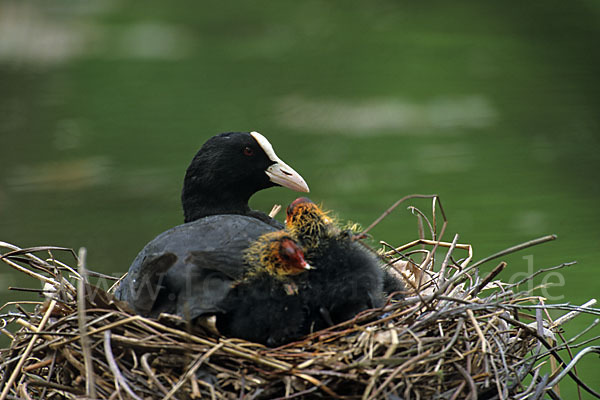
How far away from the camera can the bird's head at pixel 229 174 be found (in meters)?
3.09

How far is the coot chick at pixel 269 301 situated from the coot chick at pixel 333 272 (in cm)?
5

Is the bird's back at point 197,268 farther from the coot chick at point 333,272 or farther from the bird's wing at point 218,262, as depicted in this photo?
the coot chick at point 333,272

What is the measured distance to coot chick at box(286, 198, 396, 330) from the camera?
2.13m

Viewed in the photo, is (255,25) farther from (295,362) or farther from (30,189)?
(295,362)

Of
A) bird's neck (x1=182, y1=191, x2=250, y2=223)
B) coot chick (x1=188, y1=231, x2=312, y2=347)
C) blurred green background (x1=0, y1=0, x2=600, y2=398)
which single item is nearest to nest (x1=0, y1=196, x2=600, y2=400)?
coot chick (x1=188, y1=231, x2=312, y2=347)

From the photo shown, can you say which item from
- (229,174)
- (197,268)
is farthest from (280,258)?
(229,174)

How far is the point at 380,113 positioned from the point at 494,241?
4.29 metres

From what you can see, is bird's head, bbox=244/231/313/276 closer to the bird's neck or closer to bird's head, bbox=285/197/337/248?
bird's head, bbox=285/197/337/248

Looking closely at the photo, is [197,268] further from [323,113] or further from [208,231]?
[323,113]

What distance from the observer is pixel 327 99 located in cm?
952

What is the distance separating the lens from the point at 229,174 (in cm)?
310

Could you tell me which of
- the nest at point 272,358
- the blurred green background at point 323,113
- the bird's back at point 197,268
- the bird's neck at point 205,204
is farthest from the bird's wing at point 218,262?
the blurred green background at point 323,113

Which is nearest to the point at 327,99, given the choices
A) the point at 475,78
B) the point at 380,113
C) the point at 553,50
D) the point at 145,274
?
the point at 380,113

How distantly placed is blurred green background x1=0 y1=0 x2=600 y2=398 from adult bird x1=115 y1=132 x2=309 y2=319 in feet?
5.18
